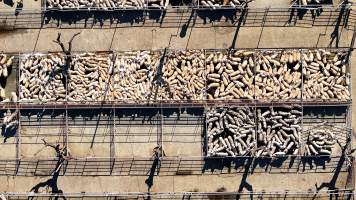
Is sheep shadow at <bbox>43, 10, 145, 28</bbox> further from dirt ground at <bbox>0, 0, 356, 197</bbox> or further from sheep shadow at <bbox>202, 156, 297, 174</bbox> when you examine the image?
sheep shadow at <bbox>202, 156, 297, 174</bbox>

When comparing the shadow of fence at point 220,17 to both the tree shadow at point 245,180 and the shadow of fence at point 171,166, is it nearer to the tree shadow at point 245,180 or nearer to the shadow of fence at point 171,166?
the shadow of fence at point 171,166

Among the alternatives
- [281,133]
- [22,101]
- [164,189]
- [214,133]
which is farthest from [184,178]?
[22,101]


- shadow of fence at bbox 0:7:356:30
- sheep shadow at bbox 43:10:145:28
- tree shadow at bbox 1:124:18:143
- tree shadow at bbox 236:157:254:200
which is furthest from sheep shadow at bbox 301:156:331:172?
tree shadow at bbox 1:124:18:143

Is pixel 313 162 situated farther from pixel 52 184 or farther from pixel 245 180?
pixel 52 184

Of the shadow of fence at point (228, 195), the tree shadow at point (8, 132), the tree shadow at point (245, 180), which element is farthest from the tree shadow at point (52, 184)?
the tree shadow at point (245, 180)

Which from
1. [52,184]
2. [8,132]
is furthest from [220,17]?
[8,132]
